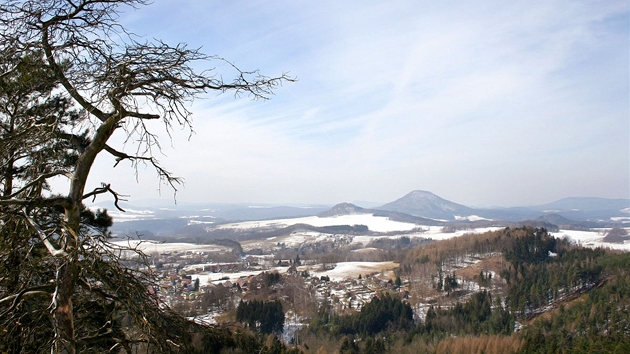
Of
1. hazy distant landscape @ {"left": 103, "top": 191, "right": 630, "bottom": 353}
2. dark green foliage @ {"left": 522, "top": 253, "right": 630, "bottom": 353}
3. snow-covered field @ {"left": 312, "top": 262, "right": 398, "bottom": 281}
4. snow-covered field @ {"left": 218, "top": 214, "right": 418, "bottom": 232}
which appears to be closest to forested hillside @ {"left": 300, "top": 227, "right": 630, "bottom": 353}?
dark green foliage @ {"left": 522, "top": 253, "right": 630, "bottom": 353}

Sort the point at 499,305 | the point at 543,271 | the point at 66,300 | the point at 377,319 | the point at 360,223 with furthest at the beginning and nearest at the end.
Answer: the point at 360,223
the point at 543,271
the point at 499,305
the point at 377,319
the point at 66,300

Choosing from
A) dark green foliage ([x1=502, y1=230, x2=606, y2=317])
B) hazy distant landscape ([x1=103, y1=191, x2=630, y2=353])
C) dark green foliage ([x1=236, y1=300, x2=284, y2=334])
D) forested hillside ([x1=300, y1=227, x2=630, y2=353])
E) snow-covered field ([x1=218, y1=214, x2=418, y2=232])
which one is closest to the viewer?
forested hillside ([x1=300, y1=227, x2=630, y2=353])

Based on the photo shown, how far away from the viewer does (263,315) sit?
3912cm

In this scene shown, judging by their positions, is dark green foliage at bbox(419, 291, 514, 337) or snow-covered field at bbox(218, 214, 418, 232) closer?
dark green foliage at bbox(419, 291, 514, 337)

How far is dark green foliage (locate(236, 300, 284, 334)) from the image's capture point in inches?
1445

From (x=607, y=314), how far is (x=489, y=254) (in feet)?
115

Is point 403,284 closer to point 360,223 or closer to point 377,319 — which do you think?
point 377,319

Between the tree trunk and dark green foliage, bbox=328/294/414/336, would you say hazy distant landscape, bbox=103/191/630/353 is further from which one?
the tree trunk

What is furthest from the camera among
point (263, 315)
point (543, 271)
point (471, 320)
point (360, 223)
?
point (360, 223)

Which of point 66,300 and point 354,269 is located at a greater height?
point 66,300

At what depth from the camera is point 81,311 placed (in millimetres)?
2783

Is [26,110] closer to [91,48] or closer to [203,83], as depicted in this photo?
[91,48]

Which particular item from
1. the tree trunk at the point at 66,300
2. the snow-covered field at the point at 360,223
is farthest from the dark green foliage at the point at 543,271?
the snow-covered field at the point at 360,223

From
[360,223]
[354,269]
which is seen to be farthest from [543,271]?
[360,223]
